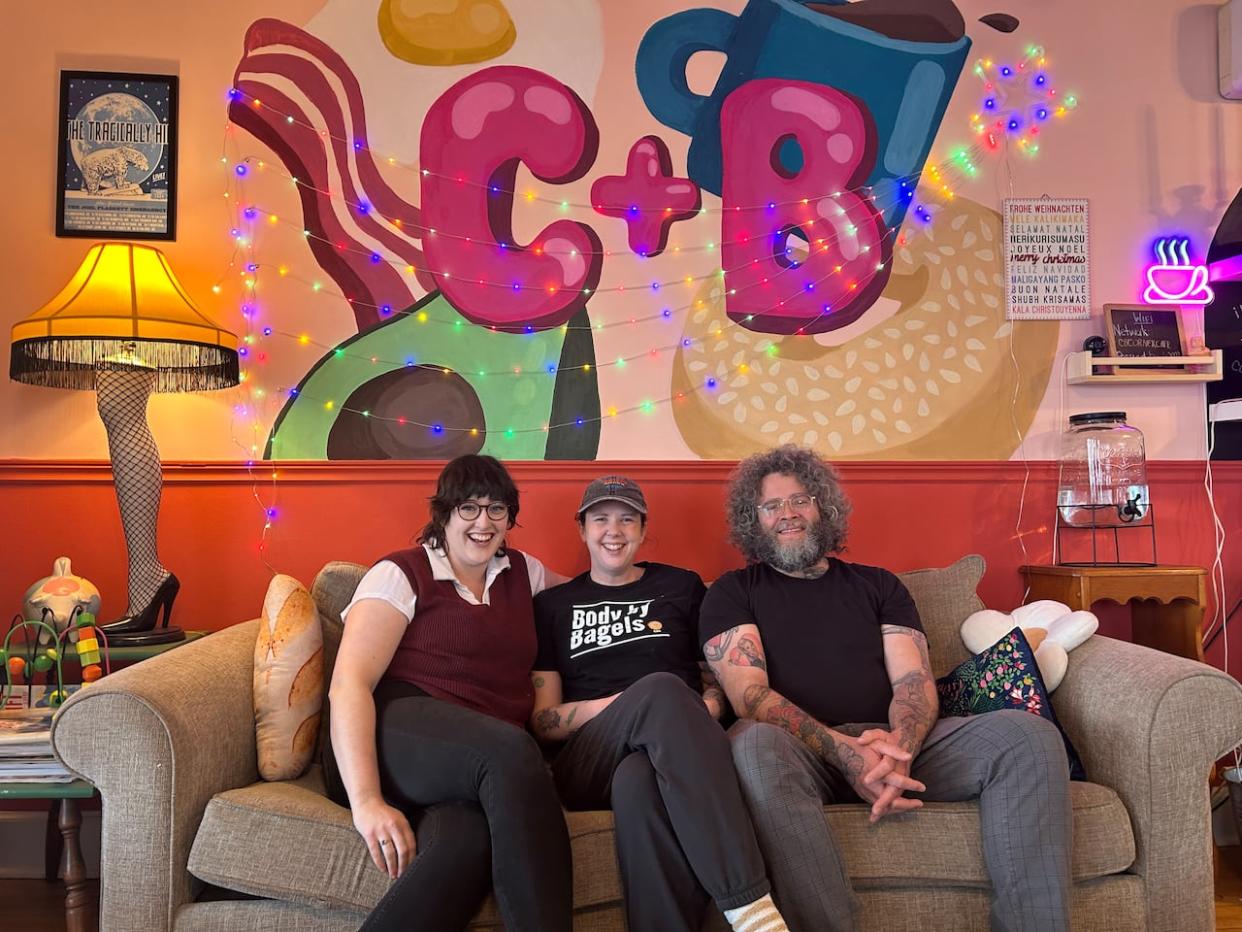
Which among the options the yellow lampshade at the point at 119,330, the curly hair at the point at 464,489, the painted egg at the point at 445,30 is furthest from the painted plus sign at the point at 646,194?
the yellow lampshade at the point at 119,330

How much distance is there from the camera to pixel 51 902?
2410 millimetres

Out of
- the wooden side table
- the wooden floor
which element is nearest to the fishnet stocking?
the wooden floor

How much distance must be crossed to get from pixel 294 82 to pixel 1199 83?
2.72 meters

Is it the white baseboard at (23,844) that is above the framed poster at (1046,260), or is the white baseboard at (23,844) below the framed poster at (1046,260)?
below

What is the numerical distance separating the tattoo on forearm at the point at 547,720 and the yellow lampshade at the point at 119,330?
121 centimetres

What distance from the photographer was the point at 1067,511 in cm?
289

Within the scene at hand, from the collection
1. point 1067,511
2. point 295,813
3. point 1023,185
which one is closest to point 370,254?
point 295,813

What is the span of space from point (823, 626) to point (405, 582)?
36.4 inches

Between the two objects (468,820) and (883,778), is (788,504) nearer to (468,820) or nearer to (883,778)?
(883,778)

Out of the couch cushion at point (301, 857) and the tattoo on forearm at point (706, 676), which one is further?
the tattoo on forearm at point (706, 676)

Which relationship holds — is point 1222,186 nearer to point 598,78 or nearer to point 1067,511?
point 1067,511

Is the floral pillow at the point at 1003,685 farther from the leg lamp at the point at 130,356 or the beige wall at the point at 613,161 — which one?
the leg lamp at the point at 130,356

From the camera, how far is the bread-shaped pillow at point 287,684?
195 cm

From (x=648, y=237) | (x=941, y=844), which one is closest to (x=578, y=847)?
(x=941, y=844)
